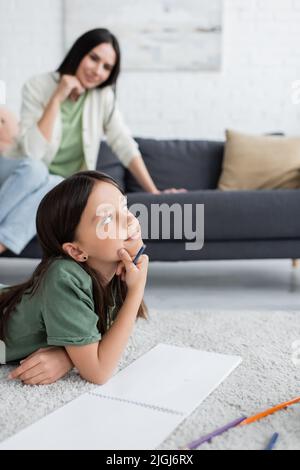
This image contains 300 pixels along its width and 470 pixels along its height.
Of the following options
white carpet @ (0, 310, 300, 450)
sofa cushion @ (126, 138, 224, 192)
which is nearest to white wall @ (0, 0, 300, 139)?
sofa cushion @ (126, 138, 224, 192)

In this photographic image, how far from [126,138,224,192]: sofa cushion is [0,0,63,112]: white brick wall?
3.16 feet

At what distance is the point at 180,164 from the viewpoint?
259cm

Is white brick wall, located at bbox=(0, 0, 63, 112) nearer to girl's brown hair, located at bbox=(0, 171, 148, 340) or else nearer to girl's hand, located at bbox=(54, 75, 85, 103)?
girl's hand, located at bbox=(54, 75, 85, 103)

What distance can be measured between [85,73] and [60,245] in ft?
4.08

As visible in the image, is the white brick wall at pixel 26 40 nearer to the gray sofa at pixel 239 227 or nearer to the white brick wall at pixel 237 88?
the white brick wall at pixel 237 88

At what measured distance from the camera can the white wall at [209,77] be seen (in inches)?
123

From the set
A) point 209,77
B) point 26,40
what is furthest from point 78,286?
point 26,40

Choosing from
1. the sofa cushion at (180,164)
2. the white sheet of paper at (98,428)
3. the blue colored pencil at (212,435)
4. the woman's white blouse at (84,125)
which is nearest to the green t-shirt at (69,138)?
the woman's white blouse at (84,125)

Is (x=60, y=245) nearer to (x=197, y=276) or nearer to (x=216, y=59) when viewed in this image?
(x=197, y=276)

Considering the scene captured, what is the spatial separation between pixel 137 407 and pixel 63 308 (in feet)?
0.76

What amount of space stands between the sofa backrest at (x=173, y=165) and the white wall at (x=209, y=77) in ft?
1.91

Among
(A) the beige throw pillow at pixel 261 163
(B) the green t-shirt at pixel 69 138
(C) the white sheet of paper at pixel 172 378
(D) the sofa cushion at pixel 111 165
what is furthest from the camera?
(D) the sofa cushion at pixel 111 165

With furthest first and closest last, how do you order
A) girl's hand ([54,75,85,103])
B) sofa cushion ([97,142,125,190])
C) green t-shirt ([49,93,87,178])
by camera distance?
sofa cushion ([97,142,125,190]) < green t-shirt ([49,93,87,178]) < girl's hand ([54,75,85,103])

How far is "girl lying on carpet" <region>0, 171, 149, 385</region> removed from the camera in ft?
3.48
